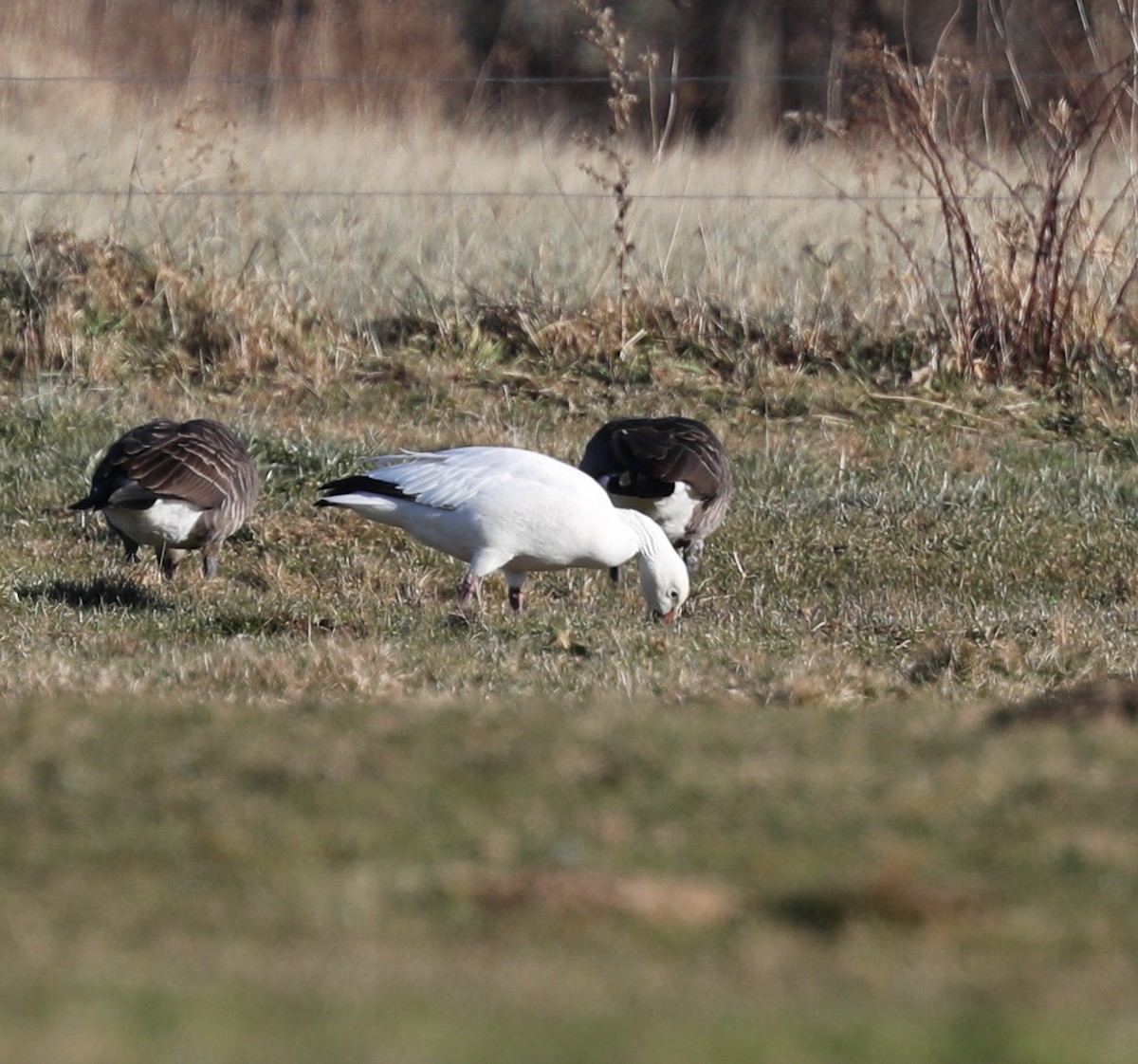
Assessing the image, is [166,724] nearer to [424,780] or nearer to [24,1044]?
→ [424,780]

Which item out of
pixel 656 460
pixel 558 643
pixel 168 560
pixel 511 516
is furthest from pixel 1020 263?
pixel 558 643

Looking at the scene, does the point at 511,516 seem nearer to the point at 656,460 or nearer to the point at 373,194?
the point at 656,460

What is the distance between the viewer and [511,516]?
7754 mm

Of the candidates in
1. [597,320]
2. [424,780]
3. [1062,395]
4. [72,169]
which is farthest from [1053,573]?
[72,169]

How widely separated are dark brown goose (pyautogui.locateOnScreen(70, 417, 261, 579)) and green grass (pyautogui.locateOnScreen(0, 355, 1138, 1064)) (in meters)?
0.34

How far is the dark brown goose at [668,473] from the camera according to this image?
29.5ft

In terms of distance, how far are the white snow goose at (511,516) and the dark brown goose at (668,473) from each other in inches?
26.3

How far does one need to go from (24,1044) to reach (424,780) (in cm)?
158

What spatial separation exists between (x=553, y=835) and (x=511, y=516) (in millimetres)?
4082

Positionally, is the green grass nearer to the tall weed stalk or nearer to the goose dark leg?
the goose dark leg

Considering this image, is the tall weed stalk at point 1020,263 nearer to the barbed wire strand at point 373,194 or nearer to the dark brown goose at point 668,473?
the barbed wire strand at point 373,194

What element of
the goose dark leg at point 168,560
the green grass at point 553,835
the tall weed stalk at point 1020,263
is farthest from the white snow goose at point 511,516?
the tall weed stalk at point 1020,263

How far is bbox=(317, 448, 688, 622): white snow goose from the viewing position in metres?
7.78

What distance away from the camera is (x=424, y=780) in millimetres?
4055
